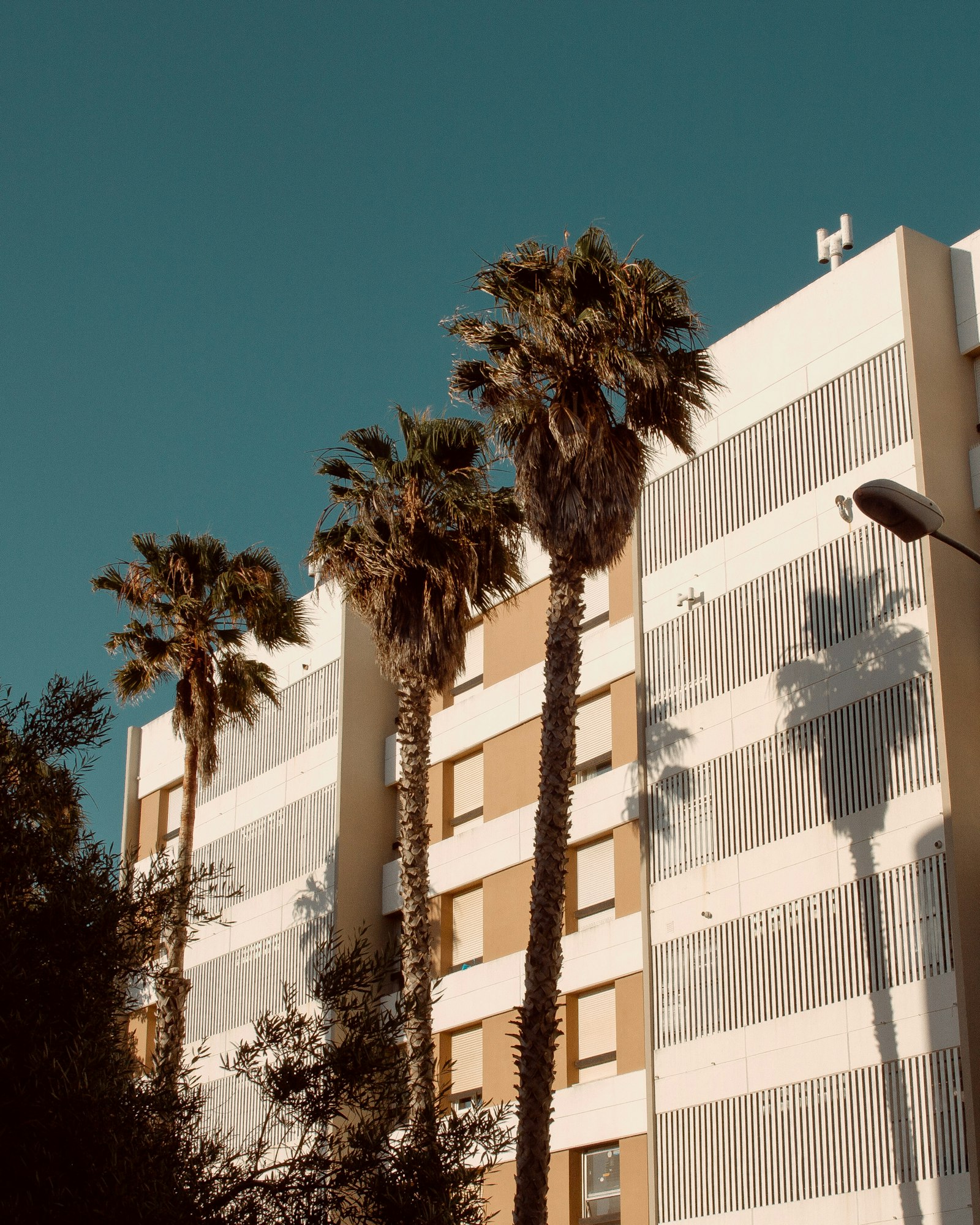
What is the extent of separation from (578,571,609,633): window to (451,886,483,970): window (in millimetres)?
5507

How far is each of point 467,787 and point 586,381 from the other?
12697 millimetres

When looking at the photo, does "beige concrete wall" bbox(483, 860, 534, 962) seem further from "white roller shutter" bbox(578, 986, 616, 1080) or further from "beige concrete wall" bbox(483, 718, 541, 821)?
"white roller shutter" bbox(578, 986, 616, 1080)

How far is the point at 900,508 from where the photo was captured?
11438 millimetres

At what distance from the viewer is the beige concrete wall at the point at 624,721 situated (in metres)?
29.6

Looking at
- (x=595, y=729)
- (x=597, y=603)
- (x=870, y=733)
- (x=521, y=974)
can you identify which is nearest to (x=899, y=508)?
(x=870, y=733)

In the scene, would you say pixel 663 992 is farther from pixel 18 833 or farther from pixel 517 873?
pixel 18 833

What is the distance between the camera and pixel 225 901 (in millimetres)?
39500

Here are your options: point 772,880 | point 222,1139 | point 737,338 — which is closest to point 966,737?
point 772,880

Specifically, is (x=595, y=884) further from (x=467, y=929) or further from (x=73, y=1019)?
(x=73, y=1019)

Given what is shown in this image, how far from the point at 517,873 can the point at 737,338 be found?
1019 centimetres

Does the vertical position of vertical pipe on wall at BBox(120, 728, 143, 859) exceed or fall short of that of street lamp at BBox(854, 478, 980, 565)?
it exceeds it

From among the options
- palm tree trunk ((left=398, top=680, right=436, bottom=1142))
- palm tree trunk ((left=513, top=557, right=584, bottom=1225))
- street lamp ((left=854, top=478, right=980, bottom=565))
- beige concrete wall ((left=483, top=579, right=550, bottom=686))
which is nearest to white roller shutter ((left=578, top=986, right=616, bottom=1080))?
palm tree trunk ((left=398, top=680, right=436, bottom=1142))

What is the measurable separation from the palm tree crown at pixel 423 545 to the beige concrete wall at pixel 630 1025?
5.72 m

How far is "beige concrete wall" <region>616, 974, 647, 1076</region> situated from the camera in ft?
89.7
